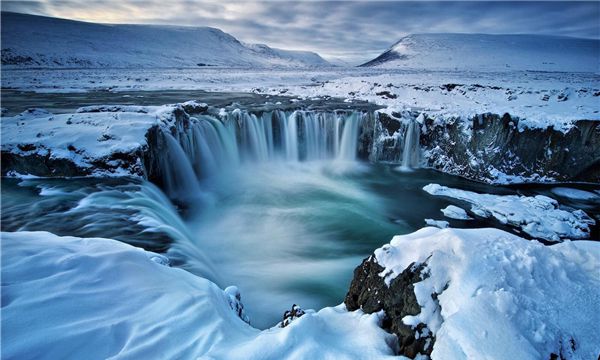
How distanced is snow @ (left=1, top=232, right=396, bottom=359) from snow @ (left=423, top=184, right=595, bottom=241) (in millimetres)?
8509

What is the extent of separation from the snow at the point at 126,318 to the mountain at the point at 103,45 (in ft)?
277

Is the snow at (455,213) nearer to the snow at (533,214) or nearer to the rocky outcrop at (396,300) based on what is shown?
the snow at (533,214)

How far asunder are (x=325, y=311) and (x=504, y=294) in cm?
178

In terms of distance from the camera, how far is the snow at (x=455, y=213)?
10172mm

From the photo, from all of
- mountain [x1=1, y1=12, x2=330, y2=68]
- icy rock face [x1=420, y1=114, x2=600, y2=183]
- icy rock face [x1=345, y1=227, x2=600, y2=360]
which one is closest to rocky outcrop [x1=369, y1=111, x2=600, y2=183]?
icy rock face [x1=420, y1=114, x2=600, y2=183]

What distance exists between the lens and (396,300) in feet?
10.0

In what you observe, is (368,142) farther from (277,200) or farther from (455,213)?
(455,213)

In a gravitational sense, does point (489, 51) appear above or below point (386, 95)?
above

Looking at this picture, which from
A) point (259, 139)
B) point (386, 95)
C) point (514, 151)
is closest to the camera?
point (514, 151)

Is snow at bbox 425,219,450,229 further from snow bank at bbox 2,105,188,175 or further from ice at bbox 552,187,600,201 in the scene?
snow bank at bbox 2,105,188,175

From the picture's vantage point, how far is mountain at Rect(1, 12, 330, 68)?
80.1 m

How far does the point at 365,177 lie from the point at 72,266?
507 inches

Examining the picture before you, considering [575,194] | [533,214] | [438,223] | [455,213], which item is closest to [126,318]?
[438,223]

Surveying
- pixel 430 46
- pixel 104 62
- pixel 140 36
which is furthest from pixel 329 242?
pixel 140 36
